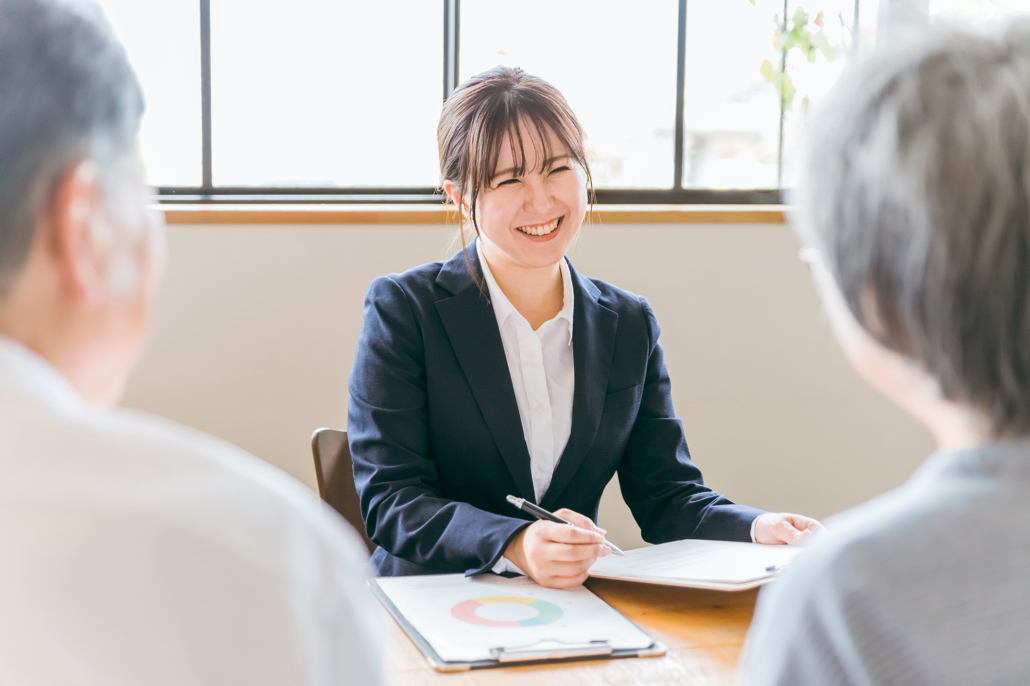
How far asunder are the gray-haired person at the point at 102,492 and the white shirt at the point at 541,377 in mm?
1137

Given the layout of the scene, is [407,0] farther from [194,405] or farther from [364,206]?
[194,405]

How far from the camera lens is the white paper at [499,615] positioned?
3.48 feet

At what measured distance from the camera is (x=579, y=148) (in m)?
1.72

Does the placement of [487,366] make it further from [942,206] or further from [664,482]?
[942,206]

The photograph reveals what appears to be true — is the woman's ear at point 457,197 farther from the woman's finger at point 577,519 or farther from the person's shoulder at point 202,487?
the person's shoulder at point 202,487

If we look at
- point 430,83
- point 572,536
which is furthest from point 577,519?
point 430,83

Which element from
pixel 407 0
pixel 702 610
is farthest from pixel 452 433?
pixel 407 0

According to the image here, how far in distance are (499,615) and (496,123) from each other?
2.88ft

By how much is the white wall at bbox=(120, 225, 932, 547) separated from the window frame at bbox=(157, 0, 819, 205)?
0.72ft

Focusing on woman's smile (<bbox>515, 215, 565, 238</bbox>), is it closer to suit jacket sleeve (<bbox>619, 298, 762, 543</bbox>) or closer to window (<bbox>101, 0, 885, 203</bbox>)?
suit jacket sleeve (<bbox>619, 298, 762, 543</bbox>)

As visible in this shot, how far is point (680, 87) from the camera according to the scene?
3195 mm

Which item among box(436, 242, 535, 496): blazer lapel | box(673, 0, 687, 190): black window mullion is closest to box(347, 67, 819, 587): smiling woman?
box(436, 242, 535, 496): blazer lapel

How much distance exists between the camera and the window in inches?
109

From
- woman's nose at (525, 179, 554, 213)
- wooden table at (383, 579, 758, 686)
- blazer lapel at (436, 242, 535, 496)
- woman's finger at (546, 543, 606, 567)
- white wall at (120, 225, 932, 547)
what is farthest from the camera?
white wall at (120, 225, 932, 547)
